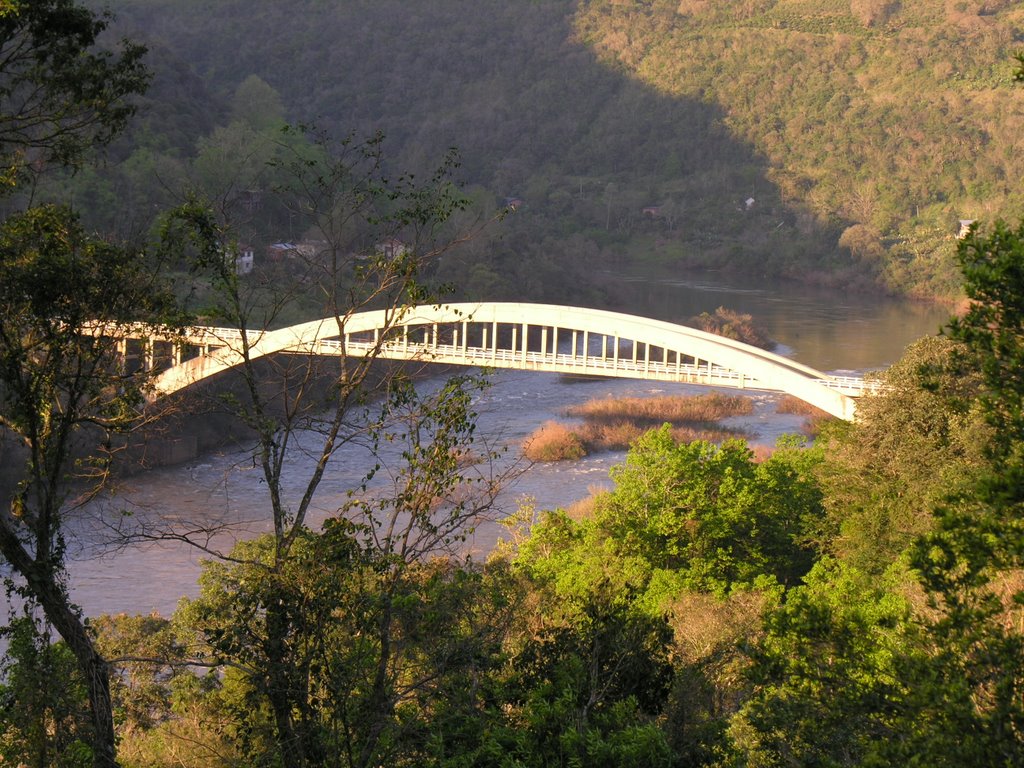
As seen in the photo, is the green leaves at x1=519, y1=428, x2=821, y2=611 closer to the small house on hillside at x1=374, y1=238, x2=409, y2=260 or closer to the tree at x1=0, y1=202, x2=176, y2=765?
the small house on hillside at x1=374, y1=238, x2=409, y2=260

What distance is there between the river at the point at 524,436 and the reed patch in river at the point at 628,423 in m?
0.34

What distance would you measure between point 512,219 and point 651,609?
3327 cm

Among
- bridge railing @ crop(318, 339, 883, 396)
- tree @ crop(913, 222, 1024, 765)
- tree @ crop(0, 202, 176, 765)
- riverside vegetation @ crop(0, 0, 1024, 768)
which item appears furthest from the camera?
bridge railing @ crop(318, 339, 883, 396)

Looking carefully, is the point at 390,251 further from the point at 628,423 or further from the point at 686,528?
the point at 628,423

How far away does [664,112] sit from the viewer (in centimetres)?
5756

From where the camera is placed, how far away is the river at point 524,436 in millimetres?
13000

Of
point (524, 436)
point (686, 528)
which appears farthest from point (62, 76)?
point (524, 436)

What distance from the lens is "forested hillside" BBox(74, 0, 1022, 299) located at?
4175cm

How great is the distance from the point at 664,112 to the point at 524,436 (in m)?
40.9

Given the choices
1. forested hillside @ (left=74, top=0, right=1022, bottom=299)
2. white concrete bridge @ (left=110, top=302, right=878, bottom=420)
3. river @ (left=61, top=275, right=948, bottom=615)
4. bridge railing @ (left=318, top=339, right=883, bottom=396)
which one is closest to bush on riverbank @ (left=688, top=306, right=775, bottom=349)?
river @ (left=61, top=275, right=948, bottom=615)

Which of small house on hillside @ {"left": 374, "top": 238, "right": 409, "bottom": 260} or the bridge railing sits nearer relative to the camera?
small house on hillside @ {"left": 374, "top": 238, "right": 409, "bottom": 260}

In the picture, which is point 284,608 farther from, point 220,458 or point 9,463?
point 220,458

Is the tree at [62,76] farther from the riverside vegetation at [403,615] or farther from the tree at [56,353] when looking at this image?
the tree at [56,353]

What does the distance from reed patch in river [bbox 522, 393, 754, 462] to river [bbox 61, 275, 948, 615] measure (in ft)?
1.12
